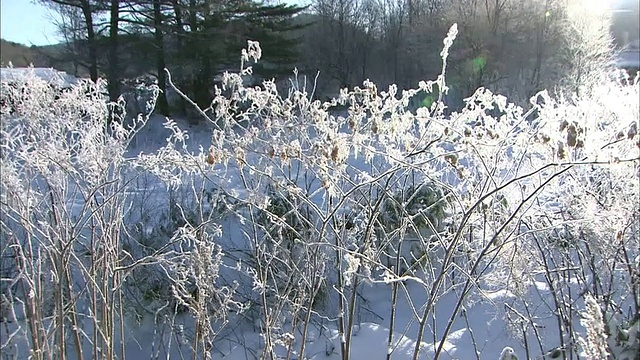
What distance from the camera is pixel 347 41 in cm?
1070

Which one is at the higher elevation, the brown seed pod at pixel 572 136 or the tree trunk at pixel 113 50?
the tree trunk at pixel 113 50

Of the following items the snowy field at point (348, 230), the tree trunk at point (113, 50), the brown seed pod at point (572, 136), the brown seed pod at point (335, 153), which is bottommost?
the snowy field at point (348, 230)

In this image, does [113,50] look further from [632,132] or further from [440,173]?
[632,132]

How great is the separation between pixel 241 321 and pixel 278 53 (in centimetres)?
964

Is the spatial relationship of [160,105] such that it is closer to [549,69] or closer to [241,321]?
[549,69]

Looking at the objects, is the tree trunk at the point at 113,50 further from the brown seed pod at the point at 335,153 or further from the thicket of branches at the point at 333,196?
the brown seed pod at the point at 335,153

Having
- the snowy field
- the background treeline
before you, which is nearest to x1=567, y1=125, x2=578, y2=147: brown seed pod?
the snowy field

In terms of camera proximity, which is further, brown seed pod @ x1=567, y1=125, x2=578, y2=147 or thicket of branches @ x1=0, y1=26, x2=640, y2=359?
thicket of branches @ x1=0, y1=26, x2=640, y2=359

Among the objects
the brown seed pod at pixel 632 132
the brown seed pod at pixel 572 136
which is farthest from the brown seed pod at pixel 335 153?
the brown seed pod at pixel 632 132

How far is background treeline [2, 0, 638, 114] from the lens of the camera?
7387 mm

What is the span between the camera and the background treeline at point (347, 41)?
291 inches

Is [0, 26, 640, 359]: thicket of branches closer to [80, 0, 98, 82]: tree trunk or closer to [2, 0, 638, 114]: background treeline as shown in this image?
[2, 0, 638, 114]: background treeline

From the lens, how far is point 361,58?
10242 mm

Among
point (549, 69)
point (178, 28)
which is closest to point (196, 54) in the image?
point (178, 28)
